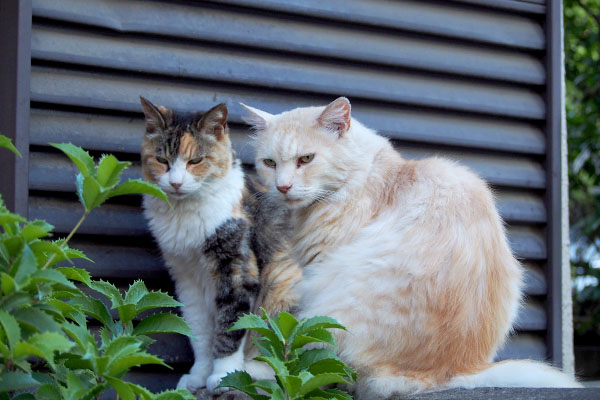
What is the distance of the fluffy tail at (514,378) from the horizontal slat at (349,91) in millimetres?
1803

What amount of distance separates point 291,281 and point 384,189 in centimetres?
66

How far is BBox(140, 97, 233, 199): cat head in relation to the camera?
9.08 ft

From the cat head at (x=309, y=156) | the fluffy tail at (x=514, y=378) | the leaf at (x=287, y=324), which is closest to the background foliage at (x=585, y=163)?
the fluffy tail at (x=514, y=378)

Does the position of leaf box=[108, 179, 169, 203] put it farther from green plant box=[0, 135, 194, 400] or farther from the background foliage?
the background foliage

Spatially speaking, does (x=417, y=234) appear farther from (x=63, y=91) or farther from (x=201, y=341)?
(x=63, y=91)

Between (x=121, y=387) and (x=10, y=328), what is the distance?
298mm

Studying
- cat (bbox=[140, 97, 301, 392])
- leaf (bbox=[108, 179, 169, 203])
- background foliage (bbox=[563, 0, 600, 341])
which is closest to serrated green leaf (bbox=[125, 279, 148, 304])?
leaf (bbox=[108, 179, 169, 203])

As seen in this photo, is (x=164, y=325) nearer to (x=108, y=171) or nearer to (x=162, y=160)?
(x=108, y=171)

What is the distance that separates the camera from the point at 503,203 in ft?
12.6

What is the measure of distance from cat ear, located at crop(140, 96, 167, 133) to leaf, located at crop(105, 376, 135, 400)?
63.5 inches

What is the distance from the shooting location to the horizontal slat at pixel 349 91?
2934 mm

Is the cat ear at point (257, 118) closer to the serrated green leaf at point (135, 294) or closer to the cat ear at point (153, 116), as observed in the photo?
the cat ear at point (153, 116)

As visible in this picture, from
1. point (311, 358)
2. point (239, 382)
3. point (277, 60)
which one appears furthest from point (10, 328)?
point (277, 60)

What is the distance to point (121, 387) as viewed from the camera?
4.57ft
